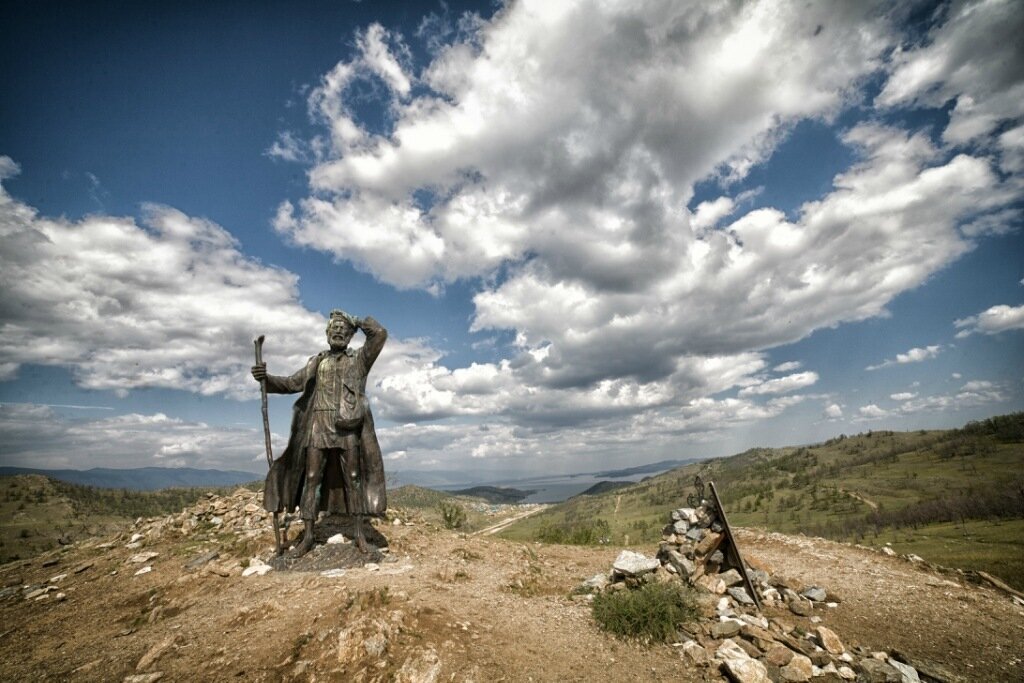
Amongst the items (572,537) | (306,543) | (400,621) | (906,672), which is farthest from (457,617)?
(572,537)

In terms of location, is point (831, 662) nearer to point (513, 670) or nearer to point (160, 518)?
point (513, 670)

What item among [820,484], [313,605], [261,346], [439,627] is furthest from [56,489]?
[820,484]

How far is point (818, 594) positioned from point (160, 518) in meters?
20.5

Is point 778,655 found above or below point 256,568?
below

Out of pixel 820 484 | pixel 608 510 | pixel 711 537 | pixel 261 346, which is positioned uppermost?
pixel 261 346

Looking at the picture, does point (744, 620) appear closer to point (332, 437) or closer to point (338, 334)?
point (332, 437)

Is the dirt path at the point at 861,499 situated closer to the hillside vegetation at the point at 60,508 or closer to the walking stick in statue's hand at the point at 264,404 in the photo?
the walking stick in statue's hand at the point at 264,404

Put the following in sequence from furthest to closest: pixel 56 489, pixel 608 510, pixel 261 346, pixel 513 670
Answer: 1. pixel 608 510
2. pixel 56 489
3. pixel 261 346
4. pixel 513 670

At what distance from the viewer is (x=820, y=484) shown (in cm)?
7100

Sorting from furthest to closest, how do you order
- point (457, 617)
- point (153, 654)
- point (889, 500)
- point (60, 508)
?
1. point (889, 500)
2. point (60, 508)
3. point (457, 617)
4. point (153, 654)

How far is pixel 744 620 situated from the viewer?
7070mm

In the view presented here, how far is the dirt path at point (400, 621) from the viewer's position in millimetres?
5242

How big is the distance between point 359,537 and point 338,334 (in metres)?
5.08

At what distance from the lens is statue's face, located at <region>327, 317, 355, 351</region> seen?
10336 millimetres
